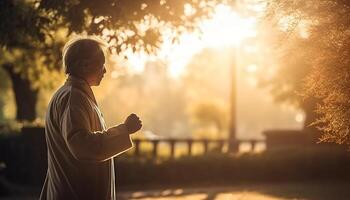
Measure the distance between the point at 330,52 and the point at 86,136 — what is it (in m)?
5.91

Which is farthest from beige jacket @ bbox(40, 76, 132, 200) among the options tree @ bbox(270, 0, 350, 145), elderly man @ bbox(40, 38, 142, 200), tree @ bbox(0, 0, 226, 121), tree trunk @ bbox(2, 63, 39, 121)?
tree trunk @ bbox(2, 63, 39, 121)

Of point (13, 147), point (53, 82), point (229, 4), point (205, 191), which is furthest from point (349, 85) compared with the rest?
point (53, 82)

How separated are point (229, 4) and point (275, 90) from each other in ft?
48.0

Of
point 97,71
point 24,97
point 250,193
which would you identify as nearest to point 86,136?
point 97,71

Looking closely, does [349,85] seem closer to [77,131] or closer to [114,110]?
[77,131]

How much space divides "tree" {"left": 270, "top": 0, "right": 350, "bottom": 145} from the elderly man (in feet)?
17.5

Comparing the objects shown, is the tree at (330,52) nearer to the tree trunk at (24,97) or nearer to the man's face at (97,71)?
the man's face at (97,71)

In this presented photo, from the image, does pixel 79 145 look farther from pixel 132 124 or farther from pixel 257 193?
pixel 257 193

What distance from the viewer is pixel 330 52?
28.9ft

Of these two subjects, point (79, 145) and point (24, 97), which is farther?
point (24, 97)

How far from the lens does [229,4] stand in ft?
45.4

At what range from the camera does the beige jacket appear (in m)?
3.56

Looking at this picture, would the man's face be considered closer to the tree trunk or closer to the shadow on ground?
the shadow on ground

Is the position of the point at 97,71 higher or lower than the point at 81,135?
higher
